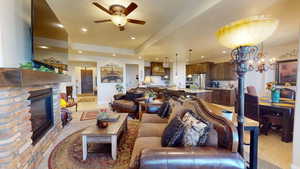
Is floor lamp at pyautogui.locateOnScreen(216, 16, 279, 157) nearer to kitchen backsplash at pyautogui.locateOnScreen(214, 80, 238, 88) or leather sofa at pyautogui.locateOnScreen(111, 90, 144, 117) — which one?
leather sofa at pyautogui.locateOnScreen(111, 90, 144, 117)

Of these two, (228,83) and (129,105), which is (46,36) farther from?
(228,83)

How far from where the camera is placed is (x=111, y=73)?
6.94 metres

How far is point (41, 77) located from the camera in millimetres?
1913

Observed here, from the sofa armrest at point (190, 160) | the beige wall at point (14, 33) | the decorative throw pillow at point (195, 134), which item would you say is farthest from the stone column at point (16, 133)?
the decorative throw pillow at point (195, 134)

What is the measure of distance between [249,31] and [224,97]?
5.88 metres

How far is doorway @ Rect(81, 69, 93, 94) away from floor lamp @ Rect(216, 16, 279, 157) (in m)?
11.0

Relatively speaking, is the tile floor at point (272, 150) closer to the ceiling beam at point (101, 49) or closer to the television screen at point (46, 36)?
the television screen at point (46, 36)

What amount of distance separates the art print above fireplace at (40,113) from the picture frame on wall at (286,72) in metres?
7.10

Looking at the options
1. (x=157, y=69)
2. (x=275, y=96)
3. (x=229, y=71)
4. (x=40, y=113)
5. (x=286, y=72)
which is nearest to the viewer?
(x=40, y=113)

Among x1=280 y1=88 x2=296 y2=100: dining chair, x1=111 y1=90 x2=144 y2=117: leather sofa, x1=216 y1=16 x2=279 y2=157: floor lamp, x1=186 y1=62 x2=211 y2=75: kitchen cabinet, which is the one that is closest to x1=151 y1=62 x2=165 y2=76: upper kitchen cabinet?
x1=186 y1=62 x2=211 y2=75: kitchen cabinet

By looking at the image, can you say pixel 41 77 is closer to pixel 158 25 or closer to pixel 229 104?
pixel 158 25

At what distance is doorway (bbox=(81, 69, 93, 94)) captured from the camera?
10.6 meters

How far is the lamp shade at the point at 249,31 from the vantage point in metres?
1.11

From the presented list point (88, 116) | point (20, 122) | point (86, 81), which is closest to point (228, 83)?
point (88, 116)
